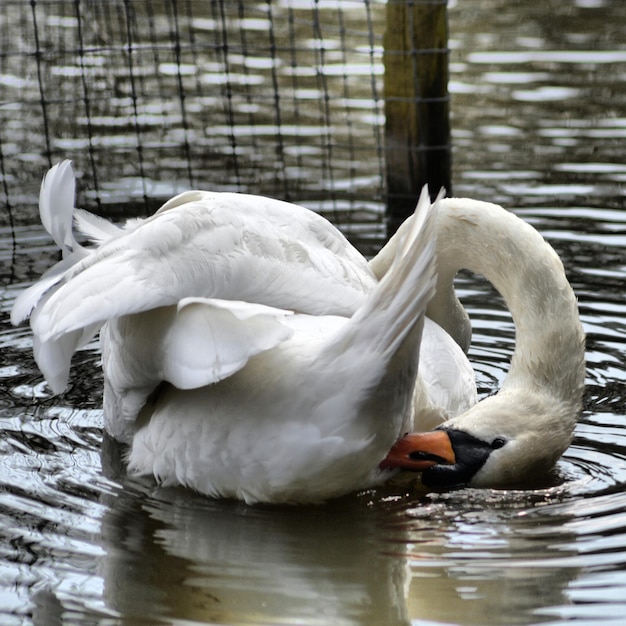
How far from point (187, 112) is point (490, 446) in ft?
21.3

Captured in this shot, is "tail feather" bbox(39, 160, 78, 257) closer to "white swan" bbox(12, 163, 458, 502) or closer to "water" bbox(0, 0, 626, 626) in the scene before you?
"white swan" bbox(12, 163, 458, 502)

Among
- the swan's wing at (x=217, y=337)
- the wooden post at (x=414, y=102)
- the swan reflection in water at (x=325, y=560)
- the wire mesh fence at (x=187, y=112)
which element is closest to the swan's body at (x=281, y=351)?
the swan's wing at (x=217, y=337)

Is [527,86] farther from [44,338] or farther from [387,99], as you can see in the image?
[44,338]

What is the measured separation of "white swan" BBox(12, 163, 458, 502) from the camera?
360cm

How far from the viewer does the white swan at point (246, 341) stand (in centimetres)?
360

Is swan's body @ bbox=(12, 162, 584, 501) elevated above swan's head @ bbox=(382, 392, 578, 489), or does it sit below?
above

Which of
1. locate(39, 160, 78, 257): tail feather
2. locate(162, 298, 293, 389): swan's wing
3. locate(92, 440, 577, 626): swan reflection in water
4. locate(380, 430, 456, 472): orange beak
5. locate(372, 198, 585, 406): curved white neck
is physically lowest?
locate(92, 440, 577, 626): swan reflection in water

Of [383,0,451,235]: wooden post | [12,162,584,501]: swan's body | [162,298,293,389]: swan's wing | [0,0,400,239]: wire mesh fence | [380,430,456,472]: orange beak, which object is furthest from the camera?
[0,0,400,239]: wire mesh fence

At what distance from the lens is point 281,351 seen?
383 cm

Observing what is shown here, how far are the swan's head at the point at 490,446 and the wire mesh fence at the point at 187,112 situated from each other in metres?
3.77

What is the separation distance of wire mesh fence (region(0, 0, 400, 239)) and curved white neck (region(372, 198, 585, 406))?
275 cm

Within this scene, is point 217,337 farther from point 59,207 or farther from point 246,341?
point 59,207

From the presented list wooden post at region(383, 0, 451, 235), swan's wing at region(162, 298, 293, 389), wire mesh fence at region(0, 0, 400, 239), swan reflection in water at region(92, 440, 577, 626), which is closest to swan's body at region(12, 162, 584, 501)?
swan's wing at region(162, 298, 293, 389)

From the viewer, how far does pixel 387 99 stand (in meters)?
8.25
